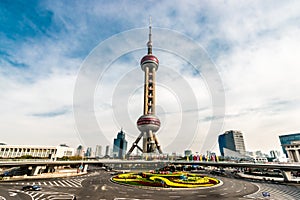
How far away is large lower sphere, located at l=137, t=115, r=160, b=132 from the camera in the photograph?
12305 centimetres

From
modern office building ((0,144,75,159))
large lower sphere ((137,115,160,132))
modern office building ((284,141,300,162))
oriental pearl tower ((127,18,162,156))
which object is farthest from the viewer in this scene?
→ oriental pearl tower ((127,18,162,156))

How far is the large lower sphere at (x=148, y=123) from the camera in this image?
123m

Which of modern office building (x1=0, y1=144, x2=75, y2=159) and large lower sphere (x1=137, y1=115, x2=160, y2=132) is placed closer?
modern office building (x1=0, y1=144, x2=75, y2=159)

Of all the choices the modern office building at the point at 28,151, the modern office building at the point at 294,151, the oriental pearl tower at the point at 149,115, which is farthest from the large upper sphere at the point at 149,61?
the modern office building at the point at 294,151

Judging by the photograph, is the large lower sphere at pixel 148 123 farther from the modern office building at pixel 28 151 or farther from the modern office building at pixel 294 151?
the modern office building at pixel 294 151

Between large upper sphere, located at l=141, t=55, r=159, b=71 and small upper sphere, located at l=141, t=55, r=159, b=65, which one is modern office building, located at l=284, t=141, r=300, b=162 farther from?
small upper sphere, located at l=141, t=55, r=159, b=65

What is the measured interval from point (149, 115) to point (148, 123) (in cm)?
698

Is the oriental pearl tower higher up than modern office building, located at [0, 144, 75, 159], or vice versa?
the oriental pearl tower

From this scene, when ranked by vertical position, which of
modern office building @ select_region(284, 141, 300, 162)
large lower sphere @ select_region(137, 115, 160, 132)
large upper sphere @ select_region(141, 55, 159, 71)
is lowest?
modern office building @ select_region(284, 141, 300, 162)

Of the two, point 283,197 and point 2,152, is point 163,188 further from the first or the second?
point 2,152

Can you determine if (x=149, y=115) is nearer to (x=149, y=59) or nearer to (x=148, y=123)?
(x=148, y=123)

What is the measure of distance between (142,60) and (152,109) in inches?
1714

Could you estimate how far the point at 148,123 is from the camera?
402ft

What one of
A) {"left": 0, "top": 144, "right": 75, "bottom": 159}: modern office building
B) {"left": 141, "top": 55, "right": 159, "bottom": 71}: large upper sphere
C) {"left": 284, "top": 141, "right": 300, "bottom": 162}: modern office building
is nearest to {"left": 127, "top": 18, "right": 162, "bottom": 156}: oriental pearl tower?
{"left": 141, "top": 55, "right": 159, "bottom": 71}: large upper sphere
